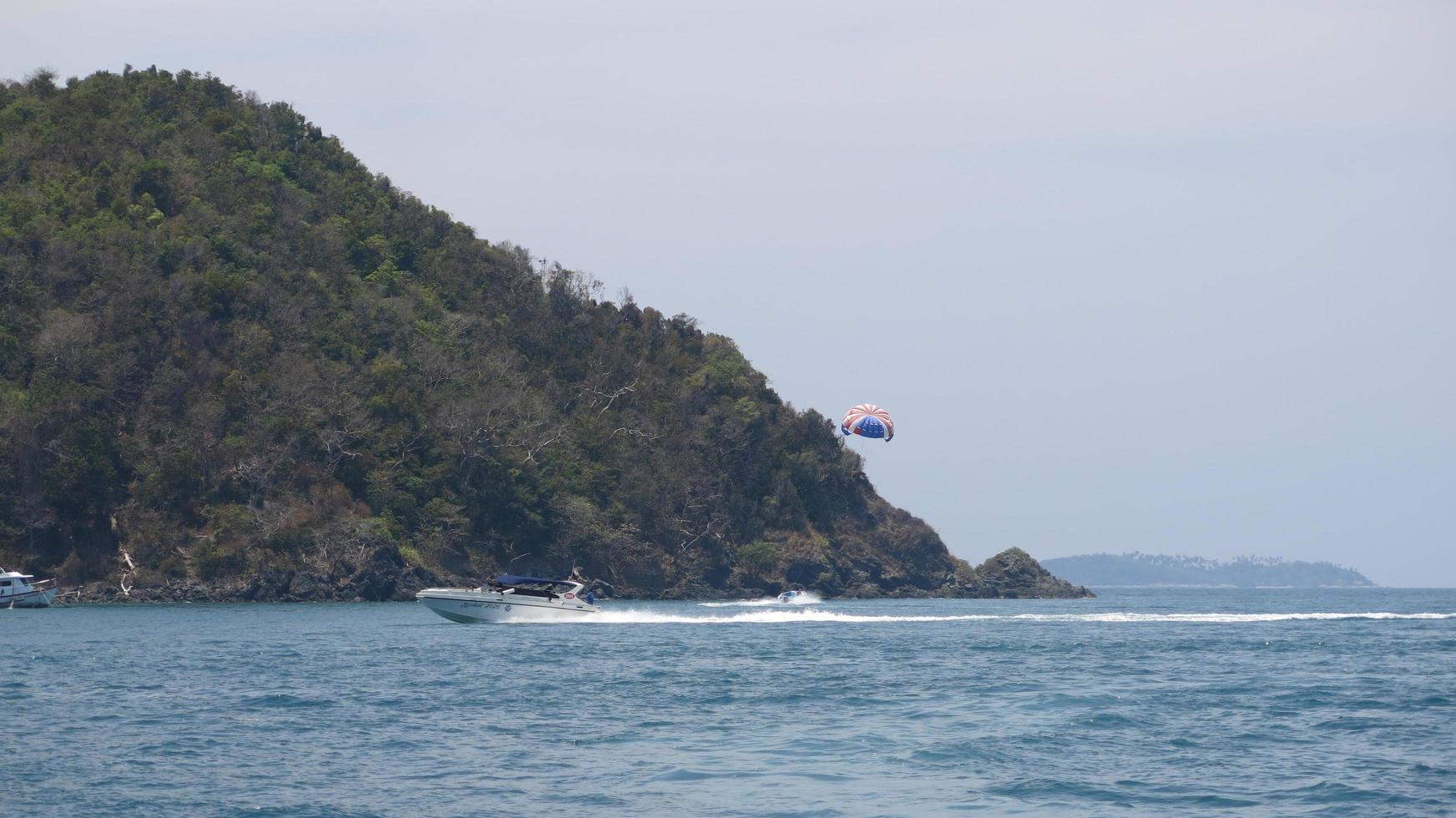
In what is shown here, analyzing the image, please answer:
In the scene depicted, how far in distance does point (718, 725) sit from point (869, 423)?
3051 inches

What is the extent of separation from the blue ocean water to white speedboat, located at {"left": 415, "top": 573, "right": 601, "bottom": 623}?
5.16 m

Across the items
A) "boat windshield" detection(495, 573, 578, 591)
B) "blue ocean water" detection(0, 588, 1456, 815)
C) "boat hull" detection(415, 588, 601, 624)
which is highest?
"boat windshield" detection(495, 573, 578, 591)

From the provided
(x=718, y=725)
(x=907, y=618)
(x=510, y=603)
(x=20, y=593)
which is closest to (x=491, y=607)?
(x=510, y=603)

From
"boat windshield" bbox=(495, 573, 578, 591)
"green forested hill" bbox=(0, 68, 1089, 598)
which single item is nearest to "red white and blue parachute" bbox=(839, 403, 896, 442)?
"green forested hill" bbox=(0, 68, 1089, 598)

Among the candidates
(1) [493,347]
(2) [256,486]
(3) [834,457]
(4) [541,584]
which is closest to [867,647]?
(4) [541,584]

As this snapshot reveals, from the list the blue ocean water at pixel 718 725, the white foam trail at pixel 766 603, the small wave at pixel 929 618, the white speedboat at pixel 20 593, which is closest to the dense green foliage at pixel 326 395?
the white foam trail at pixel 766 603

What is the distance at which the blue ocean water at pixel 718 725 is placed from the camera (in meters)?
21.8

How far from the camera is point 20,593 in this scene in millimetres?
65250

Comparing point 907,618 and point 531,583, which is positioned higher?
point 531,583

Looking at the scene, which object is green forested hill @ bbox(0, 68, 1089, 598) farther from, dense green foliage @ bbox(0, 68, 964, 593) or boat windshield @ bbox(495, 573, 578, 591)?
boat windshield @ bbox(495, 573, 578, 591)

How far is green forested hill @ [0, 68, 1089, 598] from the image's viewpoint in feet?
253

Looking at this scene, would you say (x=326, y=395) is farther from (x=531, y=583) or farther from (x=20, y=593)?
(x=531, y=583)

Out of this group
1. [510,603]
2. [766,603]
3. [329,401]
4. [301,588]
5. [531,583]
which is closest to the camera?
[510,603]

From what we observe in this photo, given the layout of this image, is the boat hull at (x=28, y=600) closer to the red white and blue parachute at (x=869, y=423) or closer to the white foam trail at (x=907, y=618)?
the white foam trail at (x=907, y=618)
